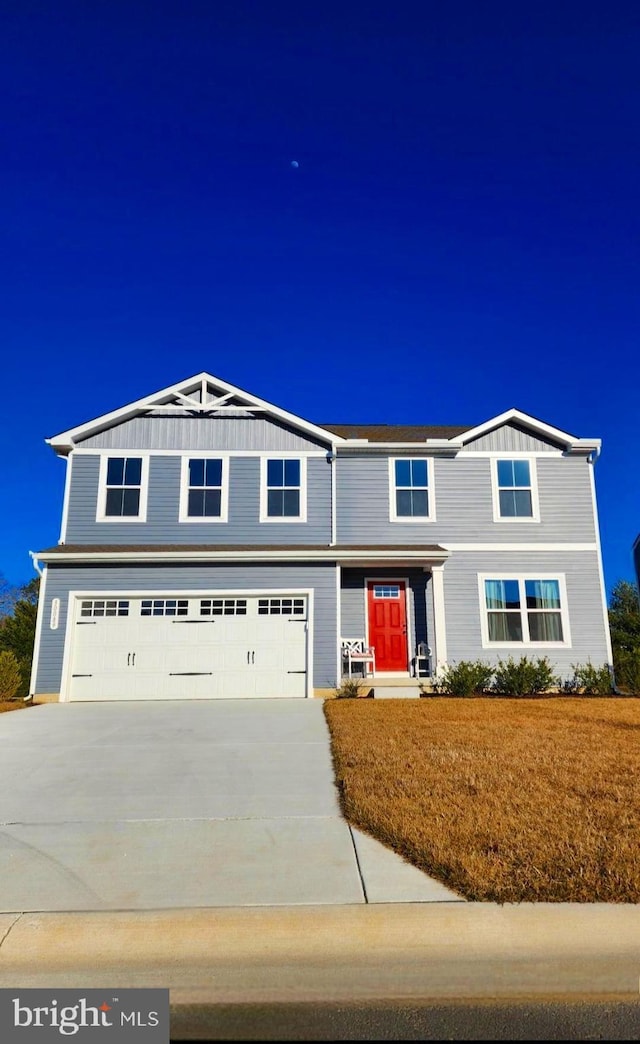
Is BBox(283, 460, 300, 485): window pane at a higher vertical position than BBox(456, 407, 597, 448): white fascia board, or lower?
lower

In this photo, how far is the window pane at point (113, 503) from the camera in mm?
14992

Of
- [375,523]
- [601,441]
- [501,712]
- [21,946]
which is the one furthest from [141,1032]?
[601,441]

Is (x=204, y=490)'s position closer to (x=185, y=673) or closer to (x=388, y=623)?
(x=185, y=673)

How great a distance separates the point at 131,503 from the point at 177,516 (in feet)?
4.08

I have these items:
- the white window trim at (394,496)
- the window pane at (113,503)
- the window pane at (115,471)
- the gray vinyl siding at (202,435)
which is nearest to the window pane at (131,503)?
the window pane at (113,503)

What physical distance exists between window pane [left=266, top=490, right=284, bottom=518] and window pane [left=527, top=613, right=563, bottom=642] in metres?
6.88

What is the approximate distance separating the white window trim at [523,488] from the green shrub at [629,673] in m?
3.93

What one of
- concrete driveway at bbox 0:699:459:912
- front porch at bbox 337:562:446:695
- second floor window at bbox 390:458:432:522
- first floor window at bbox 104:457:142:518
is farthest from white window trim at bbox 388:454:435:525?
concrete driveway at bbox 0:699:459:912

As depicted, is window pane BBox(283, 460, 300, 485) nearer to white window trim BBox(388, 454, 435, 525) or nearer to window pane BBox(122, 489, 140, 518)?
white window trim BBox(388, 454, 435, 525)

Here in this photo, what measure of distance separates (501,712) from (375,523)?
6.21 m

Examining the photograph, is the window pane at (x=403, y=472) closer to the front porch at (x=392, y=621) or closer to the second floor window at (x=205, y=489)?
the front porch at (x=392, y=621)

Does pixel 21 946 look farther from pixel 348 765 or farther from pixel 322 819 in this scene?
pixel 348 765

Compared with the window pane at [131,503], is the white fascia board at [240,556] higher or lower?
lower

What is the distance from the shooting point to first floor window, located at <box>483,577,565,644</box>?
14.9m
